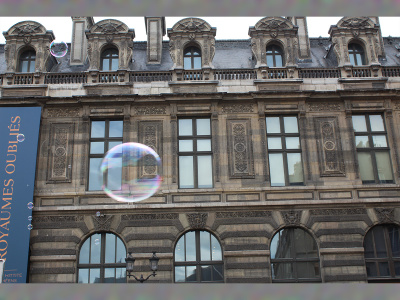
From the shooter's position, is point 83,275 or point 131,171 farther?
point 131,171

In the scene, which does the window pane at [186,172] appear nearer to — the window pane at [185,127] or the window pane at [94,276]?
the window pane at [185,127]

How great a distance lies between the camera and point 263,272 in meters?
16.1

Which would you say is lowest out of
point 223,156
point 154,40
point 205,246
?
point 205,246

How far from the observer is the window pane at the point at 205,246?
54.1 feet

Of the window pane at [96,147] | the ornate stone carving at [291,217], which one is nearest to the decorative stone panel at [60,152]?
the window pane at [96,147]

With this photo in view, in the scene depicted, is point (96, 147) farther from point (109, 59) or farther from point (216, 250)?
point (216, 250)

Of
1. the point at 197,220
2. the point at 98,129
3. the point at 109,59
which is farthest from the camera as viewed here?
the point at 109,59

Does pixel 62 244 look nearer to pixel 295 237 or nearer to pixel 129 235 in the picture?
pixel 129 235

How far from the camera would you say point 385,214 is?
16922mm

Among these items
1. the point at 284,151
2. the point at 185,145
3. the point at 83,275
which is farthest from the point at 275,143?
the point at 83,275

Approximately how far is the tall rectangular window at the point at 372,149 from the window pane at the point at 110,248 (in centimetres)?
1038

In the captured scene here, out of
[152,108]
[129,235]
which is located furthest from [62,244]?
[152,108]

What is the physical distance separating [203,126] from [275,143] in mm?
3136

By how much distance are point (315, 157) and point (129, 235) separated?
816 centimetres
